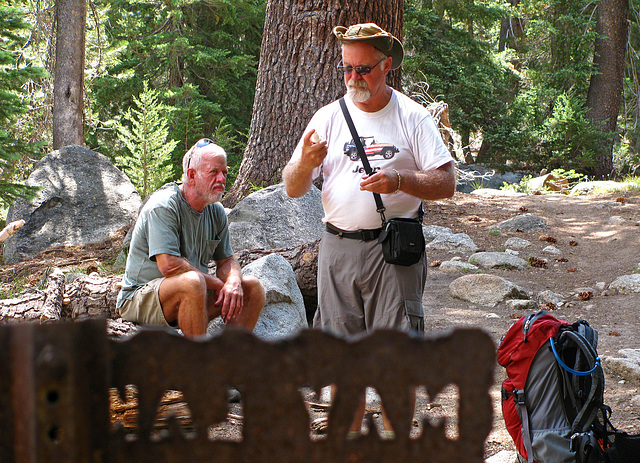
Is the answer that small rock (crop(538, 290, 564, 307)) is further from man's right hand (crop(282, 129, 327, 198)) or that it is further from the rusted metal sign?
the rusted metal sign

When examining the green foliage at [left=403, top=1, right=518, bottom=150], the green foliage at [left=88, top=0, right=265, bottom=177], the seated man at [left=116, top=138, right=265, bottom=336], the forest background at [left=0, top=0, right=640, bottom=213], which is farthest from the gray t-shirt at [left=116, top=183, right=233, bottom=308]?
the green foliage at [left=403, top=1, right=518, bottom=150]

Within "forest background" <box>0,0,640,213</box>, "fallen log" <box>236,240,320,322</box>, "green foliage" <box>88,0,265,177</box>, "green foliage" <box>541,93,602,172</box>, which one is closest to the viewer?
"fallen log" <box>236,240,320,322</box>

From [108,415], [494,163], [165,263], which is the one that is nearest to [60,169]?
[165,263]

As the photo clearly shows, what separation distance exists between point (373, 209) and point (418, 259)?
350 mm

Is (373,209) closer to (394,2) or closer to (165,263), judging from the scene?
(165,263)

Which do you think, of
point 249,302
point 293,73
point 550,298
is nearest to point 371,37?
point 249,302

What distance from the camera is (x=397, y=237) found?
3076mm

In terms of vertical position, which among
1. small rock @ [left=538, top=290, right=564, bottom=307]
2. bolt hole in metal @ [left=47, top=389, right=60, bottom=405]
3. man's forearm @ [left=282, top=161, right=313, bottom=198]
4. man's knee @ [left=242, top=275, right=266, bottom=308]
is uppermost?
bolt hole in metal @ [left=47, top=389, right=60, bottom=405]

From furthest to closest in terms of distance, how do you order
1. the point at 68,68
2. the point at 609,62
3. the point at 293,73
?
the point at 609,62, the point at 68,68, the point at 293,73

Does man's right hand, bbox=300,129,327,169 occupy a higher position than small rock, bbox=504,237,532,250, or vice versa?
man's right hand, bbox=300,129,327,169

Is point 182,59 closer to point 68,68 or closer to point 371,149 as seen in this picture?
point 68,68

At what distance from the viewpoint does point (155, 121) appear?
9.86 m

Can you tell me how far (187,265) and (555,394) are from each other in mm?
2323

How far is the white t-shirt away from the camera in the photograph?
318cm
